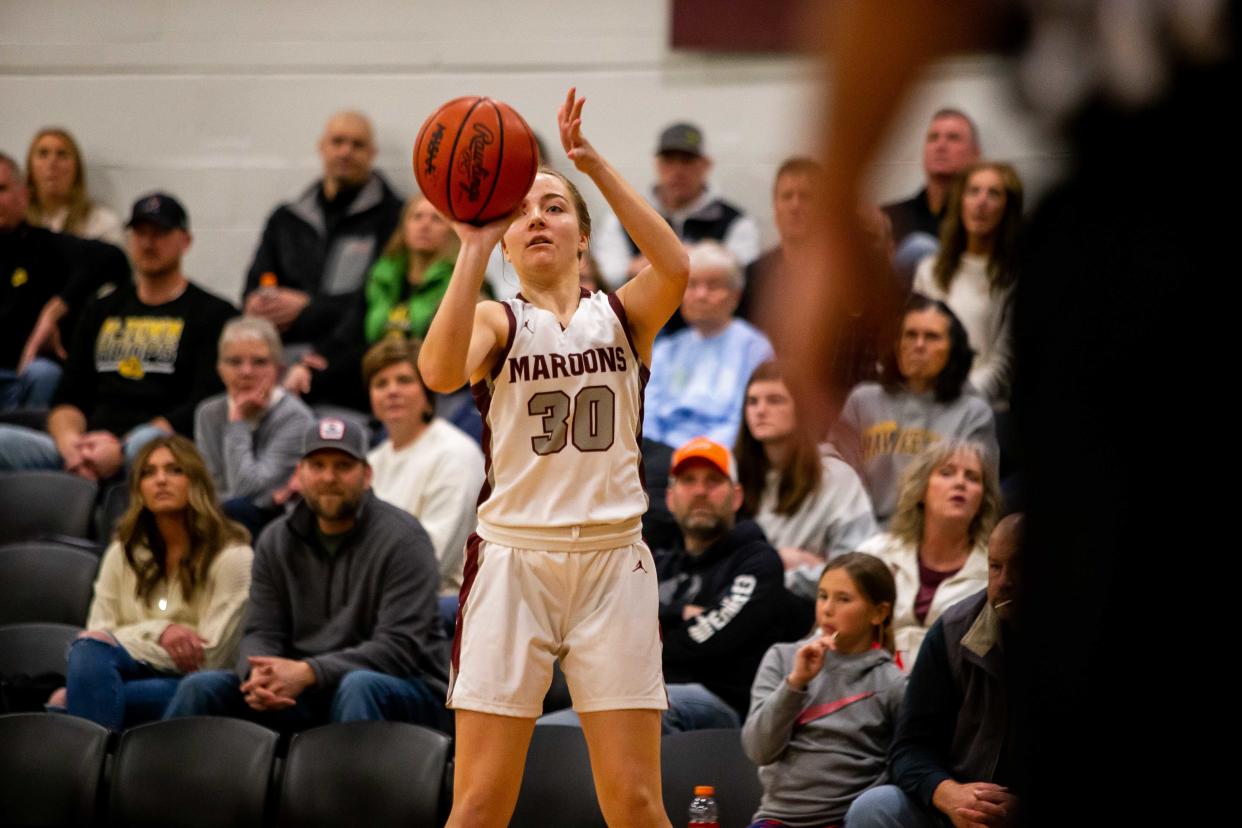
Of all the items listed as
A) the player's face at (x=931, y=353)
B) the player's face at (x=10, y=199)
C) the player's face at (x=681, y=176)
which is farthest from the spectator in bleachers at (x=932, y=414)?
the player's face at (x=10, y=199)

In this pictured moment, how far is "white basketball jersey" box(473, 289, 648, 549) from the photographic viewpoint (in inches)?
170

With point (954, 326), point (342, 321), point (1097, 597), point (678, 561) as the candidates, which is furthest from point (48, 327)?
point (1097, 597)

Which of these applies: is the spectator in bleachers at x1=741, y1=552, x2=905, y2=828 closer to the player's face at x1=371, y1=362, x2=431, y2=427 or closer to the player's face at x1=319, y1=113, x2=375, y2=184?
the player's face at x1=371, y1=362, x2=431, y2=427

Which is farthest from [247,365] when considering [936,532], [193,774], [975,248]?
[936,532]

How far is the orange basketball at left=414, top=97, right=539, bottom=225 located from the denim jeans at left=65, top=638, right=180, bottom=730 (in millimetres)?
3042

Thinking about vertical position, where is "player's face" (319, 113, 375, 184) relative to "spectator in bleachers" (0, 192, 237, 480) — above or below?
above

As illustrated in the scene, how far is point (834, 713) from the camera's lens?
17.5 feet

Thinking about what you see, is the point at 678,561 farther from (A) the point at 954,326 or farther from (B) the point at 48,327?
(B) the point at 48,327

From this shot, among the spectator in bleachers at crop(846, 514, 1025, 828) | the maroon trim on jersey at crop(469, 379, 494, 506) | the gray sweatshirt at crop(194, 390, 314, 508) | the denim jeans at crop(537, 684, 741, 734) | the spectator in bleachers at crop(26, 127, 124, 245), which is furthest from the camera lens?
the spectator in bleachers at crop(26, 127, 124, 245)

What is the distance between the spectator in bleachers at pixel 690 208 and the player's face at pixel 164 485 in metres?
2.55

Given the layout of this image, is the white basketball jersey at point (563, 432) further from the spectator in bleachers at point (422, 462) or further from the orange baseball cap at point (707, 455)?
the spectator in bleachers at point (422, 462)

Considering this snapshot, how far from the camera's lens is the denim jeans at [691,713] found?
5891 mm

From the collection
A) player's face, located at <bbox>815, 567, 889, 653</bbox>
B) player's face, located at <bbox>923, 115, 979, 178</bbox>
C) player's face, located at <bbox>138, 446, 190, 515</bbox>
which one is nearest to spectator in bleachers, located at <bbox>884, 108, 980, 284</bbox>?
player's face, located at <bbox>923, 115, 979, 178</bbox>

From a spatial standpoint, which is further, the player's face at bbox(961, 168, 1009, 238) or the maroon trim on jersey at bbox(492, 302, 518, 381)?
the player's face at bbox(961, 168, 1009, 238)
